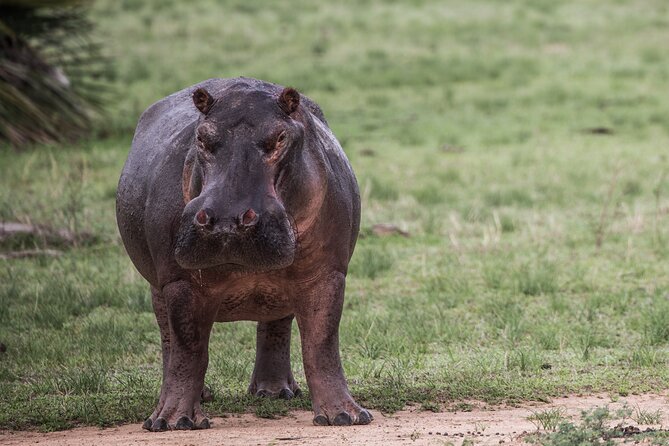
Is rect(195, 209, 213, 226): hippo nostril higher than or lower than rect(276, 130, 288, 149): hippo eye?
lower

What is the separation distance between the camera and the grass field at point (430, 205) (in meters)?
6.84

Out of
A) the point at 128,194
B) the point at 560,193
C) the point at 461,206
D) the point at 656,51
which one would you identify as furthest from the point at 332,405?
the point at 656,51

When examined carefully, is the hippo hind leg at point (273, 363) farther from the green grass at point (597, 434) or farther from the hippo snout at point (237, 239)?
the green grass at point (597, 434)

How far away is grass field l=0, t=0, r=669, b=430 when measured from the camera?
684cm

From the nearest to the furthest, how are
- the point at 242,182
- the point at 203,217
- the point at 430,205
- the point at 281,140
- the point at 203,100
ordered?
the point at 203,217 → the point at 242,182 → the point at 281,140 → the point at 203,100 → the point at 430,205

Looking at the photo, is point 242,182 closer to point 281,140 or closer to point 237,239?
point 237,239

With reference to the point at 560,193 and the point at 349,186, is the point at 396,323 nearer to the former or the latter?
the point at 349,186

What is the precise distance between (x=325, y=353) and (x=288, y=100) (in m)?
1.12

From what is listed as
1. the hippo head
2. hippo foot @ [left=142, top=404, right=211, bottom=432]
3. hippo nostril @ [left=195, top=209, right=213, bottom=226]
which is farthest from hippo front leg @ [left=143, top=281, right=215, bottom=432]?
hippo nostril @ [left=195, top=209, right=213, bottom=226]

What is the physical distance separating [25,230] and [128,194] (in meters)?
4.42

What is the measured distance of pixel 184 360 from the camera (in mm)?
5477

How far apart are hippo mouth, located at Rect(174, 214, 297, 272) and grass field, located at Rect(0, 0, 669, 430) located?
4.31 feet

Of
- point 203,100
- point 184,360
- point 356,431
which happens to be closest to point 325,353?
point 356,431

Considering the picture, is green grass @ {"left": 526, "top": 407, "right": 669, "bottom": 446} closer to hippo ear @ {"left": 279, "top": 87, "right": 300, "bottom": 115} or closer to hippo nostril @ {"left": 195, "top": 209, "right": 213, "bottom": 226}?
hippo nostril @ {"left": 195, "top": 209, "right": 213, "bottom": 226}
